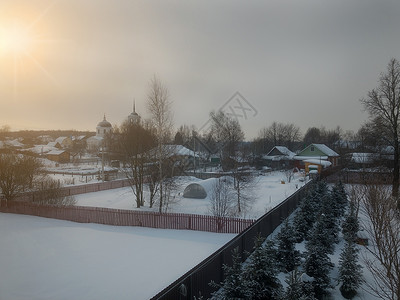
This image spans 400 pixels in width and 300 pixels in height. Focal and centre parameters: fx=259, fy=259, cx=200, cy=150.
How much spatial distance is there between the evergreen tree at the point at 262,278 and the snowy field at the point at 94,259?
8.31 ft

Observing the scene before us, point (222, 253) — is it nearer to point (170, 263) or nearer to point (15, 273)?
point (170, 263)

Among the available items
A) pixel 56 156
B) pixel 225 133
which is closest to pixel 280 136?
pixel 225 133

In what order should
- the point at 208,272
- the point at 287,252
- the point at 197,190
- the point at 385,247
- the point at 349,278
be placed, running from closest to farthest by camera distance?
1. the point at 385,247
2. the point at 208,272
3. the point at 349,278
4. the point at 287,252
5. the point at 197,190

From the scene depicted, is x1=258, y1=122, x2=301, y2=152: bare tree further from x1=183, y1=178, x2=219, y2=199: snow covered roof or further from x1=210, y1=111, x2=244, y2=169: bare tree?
x1=183, y1=178, x2=219, y2=199: snow covered roof

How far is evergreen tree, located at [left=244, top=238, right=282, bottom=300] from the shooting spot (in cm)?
600

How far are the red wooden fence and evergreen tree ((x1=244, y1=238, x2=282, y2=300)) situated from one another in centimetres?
595

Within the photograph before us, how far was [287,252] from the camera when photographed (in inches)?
348

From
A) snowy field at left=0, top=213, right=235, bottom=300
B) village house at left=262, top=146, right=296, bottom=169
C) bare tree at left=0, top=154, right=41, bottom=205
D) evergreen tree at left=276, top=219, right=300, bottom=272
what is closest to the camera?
snowy field at left=0, top=213, right=235, bottom=300

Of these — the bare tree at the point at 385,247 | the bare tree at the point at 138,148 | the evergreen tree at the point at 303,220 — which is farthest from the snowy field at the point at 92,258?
the bare tree at the point at 138,148

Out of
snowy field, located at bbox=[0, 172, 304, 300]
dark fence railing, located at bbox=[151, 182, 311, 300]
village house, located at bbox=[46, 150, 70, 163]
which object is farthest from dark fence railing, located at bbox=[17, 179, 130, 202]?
village house, located at bbox=[46, 150, 70, 163]

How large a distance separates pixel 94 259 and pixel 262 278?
20.1 ft

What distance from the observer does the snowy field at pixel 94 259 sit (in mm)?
7105

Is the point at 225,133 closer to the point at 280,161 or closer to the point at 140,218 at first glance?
the point at 280,161

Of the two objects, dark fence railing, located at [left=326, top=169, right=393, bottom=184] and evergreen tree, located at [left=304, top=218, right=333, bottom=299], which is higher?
dark fence railing, located at [left=326, top=169, right=393, bottom=184]
